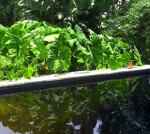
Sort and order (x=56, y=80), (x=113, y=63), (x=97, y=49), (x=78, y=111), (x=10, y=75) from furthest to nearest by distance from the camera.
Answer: (x=113, y=63), (x=97, y=49), (x=56, y=80), (x=10, y=75), (x=78, y=111)

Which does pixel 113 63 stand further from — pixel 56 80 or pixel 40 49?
pixel 40 49

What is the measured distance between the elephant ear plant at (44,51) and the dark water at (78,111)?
3.20ft

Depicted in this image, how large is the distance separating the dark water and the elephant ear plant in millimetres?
976

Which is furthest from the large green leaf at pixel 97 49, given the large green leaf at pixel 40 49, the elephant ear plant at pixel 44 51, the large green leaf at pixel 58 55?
the large green leaf at pixel 40 49

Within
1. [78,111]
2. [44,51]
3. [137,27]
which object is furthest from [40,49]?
[137,27]

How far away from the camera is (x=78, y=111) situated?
3.18 metres

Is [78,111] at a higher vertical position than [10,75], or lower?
lower

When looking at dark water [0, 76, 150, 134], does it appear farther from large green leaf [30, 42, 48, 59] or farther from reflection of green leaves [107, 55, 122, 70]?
reflection of green leaves [107, 55, 122, 70]

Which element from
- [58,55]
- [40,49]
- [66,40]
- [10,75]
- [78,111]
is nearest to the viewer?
[78,111]

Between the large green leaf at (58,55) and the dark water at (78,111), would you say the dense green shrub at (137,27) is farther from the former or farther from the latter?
the dark water at (78,111)

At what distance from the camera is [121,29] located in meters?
8.68

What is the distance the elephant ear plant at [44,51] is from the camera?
4.77 m

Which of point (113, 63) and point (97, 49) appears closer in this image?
point (97, 49)

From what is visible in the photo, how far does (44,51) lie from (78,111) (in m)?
2.30
